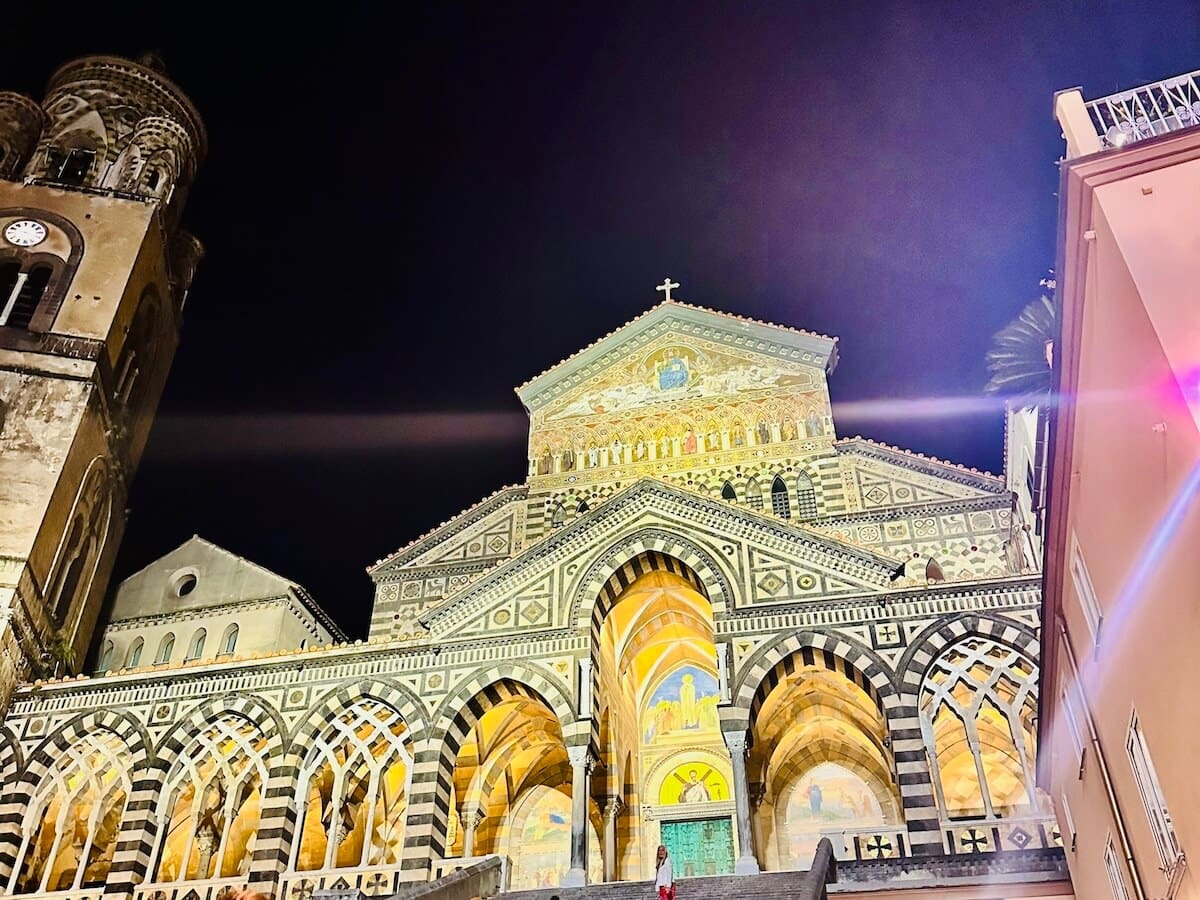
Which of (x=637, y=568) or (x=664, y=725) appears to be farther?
(x=664, y=725)

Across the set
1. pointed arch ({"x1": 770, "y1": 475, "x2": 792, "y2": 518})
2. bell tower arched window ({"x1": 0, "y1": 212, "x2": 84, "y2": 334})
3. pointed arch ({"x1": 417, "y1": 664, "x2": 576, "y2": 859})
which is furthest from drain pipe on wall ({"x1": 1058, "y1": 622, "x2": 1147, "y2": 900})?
bell tower arched window ({"x1": 0, "y1": 212, "x2": 84, "y2": 334})

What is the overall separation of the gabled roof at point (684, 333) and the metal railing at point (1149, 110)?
1775cm

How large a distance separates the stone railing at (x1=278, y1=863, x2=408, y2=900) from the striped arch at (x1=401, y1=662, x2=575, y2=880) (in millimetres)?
442

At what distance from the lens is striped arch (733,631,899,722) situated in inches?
703

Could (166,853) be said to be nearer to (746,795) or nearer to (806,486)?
(746,795)

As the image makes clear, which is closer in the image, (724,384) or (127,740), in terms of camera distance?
(127,740)

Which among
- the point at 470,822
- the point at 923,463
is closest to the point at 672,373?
the point at 923,463

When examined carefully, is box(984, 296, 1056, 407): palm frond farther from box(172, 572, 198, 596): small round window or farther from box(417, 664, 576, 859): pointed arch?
box(172, 572, 198, 596): small round window

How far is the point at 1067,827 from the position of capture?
15.2 meters

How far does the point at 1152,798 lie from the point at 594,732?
32.3 ft

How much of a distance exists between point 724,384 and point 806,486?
404 centimetres

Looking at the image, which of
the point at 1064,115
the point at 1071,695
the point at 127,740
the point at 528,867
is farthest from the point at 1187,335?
the point at 127,740

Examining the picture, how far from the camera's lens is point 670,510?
20.8 meters

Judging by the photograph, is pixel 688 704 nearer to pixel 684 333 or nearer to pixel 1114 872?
pixel 1114 872
